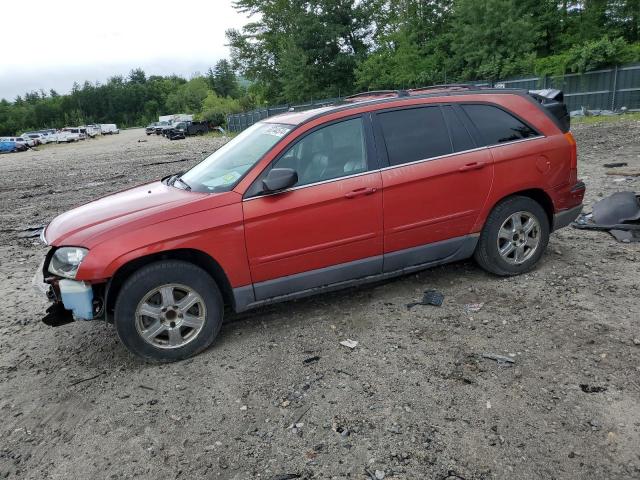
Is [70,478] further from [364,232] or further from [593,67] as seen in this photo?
[593,67]

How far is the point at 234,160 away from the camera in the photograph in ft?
14.7

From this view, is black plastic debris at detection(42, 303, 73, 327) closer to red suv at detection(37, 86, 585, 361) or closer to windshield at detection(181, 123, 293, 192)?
red suv at detection(37, 86, 585, 361)

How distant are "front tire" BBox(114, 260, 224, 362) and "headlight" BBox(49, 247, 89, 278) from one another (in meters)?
0.37

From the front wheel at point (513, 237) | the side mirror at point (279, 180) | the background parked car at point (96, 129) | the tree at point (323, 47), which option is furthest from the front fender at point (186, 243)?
the background parked car at point (96, 129)

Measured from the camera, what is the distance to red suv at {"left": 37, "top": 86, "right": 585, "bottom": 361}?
3688 mm

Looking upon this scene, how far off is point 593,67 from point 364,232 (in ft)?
83.8

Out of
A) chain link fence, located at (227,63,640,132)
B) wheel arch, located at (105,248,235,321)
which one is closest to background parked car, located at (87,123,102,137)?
chain link fence, located at (227,63,640,132)

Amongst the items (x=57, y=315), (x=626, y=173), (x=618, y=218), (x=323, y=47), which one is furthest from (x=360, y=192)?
(x=323, y=47)

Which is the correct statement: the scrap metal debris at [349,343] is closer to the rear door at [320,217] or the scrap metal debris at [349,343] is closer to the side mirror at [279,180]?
the rear door at [320,217]

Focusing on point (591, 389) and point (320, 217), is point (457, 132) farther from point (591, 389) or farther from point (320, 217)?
point (591, 389)

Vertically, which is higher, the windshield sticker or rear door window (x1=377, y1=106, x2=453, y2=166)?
rear door window (x1=377, y1=106, x2=453, y2=166)

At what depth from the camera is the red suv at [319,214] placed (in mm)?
3688

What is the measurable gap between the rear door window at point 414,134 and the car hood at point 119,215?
61.6 inches

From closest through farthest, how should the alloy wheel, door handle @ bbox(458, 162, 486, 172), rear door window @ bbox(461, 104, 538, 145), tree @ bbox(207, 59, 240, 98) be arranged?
1. the alloy wheel
2. door handle @ bbox(458, 162, 486, 172)
3. rear door window @ bbox(461, 104, 538, 145)
4. tree @ bbox(207, 59, 240, 98)
